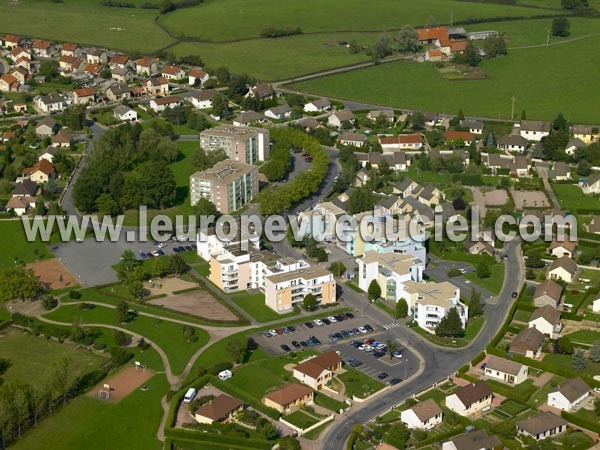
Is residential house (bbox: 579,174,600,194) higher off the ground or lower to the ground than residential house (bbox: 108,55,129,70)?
lower

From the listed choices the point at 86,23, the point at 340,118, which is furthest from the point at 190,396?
the point at 86,23

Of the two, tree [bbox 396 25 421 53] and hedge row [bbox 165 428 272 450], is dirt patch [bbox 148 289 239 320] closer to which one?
hedge row [bbox 165 428 272 450]

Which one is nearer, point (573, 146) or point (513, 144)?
point (573, 146)

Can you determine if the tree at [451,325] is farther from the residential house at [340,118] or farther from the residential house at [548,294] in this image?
the residential house at [340,118]

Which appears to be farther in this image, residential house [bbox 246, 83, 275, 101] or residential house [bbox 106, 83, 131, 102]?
residential house [bbox 106, 83, 131, 102]

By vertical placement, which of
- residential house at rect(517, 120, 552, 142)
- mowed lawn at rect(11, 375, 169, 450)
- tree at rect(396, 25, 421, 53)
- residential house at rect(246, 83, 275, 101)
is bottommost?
mowed lawn at rect(11, 375, 169, 450)

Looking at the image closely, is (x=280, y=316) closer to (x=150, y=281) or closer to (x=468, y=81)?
(x=150, y=281)

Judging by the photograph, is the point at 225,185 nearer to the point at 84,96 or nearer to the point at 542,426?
the point at 84,96

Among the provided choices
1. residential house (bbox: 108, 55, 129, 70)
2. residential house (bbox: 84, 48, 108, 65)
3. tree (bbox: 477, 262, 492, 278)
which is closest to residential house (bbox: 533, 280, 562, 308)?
tree (bbox: 477, 262, 492, 278)
